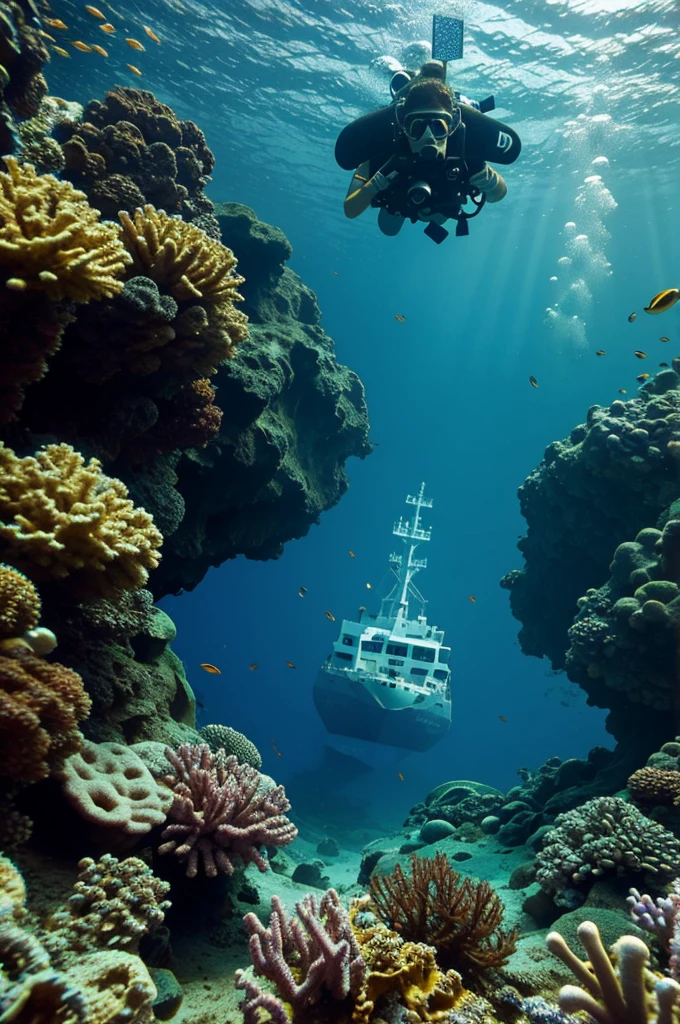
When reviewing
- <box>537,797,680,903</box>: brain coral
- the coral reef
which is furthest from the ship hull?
<box>537,797,680,903</box>: brain coral

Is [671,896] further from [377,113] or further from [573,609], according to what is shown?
[573,609]

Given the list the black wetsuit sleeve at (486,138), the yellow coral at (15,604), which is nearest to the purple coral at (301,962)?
the yellow coral at (15,604)

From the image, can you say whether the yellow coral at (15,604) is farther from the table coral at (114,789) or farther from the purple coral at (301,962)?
the purple coral at (301,962)

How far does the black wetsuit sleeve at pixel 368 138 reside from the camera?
22.4 feet

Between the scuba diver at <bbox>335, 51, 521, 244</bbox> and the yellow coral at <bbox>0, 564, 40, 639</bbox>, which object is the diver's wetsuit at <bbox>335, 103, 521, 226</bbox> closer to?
the scuba diver at <bbox>335, 51, 521, 244</bbox>

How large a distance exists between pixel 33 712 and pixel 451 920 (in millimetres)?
3142

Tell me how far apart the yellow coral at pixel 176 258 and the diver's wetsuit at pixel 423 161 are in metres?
2.90

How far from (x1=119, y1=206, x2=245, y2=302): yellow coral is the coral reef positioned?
542cm

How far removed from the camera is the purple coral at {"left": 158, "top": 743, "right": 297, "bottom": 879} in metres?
3.94

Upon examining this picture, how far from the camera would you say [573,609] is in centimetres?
1438

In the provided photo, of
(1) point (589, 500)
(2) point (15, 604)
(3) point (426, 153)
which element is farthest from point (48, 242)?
(1) point (589, 500)

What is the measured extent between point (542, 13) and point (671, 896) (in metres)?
25.5

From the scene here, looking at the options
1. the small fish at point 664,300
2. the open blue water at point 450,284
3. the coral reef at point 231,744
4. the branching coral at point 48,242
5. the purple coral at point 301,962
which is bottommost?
the purple coral at point 301,962

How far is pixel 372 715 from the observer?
23859mm
